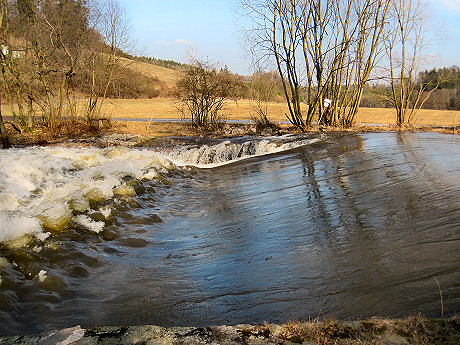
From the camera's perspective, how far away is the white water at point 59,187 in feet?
16.8

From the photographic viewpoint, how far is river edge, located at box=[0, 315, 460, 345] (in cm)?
238

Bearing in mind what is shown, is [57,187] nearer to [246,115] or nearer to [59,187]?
[59,187]

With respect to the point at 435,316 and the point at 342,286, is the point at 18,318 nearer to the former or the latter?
the point at 342,286

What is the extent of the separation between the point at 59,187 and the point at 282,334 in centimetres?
607

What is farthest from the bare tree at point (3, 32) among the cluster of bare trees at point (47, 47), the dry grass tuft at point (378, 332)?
the dry grass tuft at point (378, 332)

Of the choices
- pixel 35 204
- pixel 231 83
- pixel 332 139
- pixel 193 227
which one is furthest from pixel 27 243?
pixel 231 83

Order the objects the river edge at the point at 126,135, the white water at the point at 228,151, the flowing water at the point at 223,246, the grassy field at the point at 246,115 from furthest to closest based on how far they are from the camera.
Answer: the grassy field at the point at 246,115 < the river edge at the point at 126,135 < the white water at the point at 228,151 < the flowing water at the point at 223,246

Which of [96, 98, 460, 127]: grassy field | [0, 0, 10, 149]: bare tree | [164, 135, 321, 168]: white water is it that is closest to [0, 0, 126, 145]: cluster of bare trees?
[0, 0, 10, 149]: bare tree

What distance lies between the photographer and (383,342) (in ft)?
7.65

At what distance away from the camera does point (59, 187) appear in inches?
290

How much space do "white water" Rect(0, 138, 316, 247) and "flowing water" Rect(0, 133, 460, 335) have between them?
33mm

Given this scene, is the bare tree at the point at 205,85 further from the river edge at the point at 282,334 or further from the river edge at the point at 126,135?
the river edge at the point at 282,334

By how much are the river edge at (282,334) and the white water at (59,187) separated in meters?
2.37

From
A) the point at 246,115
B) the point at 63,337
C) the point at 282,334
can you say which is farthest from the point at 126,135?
the point at 246,115
